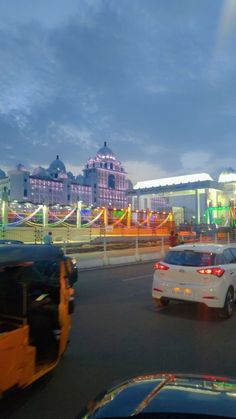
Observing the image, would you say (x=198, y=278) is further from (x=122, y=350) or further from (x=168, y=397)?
(x=168, y=397)

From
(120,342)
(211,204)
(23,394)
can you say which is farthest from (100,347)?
(211,204)

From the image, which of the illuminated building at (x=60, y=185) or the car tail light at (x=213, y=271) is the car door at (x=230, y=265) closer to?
the car tail light at (x=213, y=271)

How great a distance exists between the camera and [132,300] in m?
10.5

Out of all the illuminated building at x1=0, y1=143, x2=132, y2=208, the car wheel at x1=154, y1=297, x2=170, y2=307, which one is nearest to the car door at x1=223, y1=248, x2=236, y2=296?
the car wheel at x1=154, y1=297, x2=170, y2=307

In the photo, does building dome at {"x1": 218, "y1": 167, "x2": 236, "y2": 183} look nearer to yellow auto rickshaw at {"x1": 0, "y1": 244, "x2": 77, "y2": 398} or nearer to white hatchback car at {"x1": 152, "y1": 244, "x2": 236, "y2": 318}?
white hatchback car at {"x1": 152, "y1": 244, "x2": 236, "y2": 318}

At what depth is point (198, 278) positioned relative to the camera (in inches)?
336

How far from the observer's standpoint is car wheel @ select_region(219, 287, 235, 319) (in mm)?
8461

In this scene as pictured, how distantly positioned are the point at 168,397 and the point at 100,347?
4.04 meters

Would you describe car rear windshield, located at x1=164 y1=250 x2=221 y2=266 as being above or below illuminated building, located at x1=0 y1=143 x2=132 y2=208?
below

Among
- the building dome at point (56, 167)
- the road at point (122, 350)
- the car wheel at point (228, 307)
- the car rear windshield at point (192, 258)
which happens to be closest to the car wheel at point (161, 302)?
the road at point (122, 350)

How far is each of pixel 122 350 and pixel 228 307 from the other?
3.36 metres

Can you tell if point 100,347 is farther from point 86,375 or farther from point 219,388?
point 219,388

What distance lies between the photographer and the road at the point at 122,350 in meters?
4.31

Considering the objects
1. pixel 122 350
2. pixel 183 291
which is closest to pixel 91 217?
pixel 183 291
